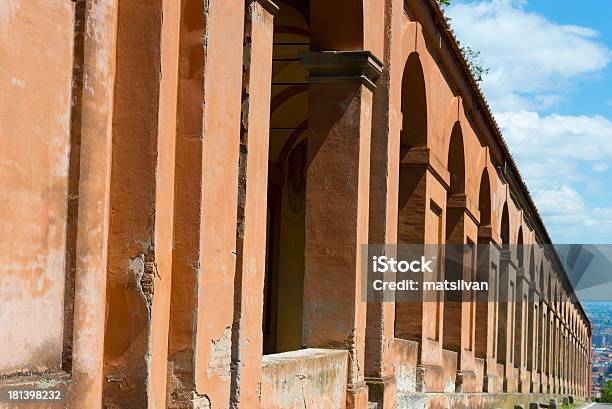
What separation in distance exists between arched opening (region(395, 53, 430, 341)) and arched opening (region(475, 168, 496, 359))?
6345mm

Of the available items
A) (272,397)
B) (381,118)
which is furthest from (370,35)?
(272,397)

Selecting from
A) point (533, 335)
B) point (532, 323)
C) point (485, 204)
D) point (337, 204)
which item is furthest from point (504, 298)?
point (337, 204)

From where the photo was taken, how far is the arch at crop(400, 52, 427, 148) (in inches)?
497

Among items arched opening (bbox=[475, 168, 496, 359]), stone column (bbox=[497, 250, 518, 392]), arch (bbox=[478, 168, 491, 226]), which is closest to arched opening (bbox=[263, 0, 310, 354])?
arched opening (bbox=[475, 168, 496, 359])

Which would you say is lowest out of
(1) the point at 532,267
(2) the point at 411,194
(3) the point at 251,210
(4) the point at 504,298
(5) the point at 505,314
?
(5) the point at 505,314

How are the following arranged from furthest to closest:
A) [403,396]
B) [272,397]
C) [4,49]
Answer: [403,396] → [272,397] → [4,49]

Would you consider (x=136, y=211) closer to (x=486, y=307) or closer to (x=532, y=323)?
(x=486, y=307)

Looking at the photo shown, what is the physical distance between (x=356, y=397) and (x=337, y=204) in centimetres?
162

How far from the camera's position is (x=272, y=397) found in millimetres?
7051

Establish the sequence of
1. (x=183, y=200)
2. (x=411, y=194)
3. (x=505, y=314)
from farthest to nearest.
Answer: (x=505, y=314)
(x=411, y=194)
(x=183, y=200)

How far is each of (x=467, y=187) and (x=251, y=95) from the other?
426 inches

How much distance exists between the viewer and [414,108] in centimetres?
1280

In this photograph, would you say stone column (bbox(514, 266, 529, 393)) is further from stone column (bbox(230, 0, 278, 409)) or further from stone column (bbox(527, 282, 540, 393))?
stone column (bbox(230, 0, 278, 409))

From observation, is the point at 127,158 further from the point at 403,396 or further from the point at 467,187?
the point at 467,187
